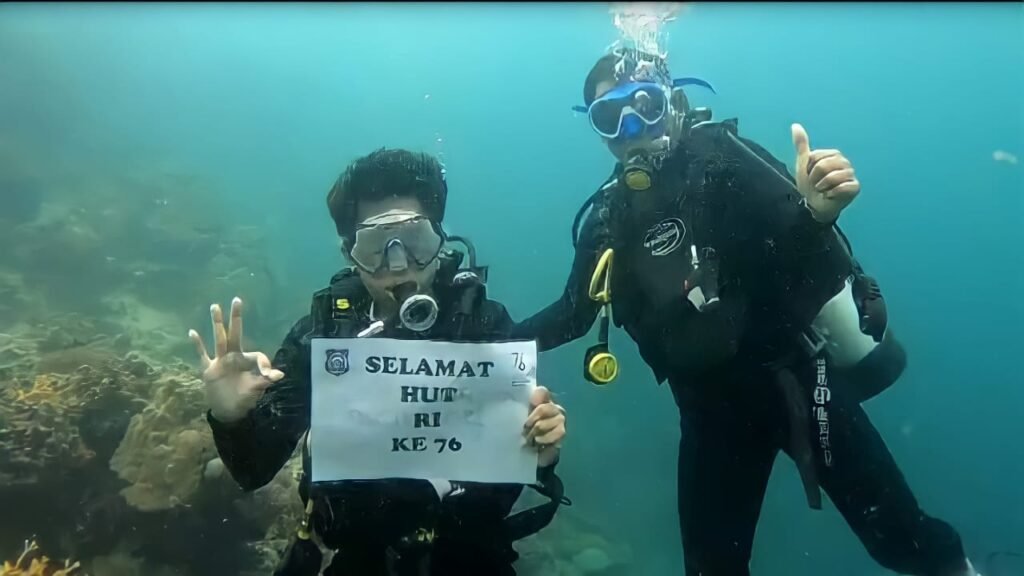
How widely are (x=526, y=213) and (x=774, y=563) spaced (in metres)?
29.9

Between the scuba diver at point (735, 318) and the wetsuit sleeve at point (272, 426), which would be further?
the scuba diver at point (735, 318)

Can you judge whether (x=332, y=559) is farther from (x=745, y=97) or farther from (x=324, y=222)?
(x=745, y=97)

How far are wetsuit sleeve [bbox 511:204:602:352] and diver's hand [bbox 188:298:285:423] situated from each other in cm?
143

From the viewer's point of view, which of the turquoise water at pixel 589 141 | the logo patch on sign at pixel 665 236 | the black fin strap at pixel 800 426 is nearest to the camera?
the logo patch on sign at pixel 665 236

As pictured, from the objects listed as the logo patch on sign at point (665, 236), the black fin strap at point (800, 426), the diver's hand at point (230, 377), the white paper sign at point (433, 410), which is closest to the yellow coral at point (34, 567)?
the diver's hand at point (230, 377)

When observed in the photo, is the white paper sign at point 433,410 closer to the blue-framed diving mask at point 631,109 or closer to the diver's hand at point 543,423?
the diver's hand at point 543,423

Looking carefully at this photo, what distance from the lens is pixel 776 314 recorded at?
3520 millimetres

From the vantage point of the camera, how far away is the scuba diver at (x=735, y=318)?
10.8ft

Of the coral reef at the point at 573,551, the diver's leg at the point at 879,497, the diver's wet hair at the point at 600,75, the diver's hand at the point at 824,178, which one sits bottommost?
the coral reef at the point at 573,551

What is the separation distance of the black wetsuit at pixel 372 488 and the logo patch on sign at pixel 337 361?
12 cm

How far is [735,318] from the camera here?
131 inches

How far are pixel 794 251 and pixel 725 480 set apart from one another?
4.66 ft

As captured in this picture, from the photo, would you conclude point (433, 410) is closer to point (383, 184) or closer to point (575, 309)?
point (383, 184)

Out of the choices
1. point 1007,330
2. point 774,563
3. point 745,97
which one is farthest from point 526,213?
point 774,563
